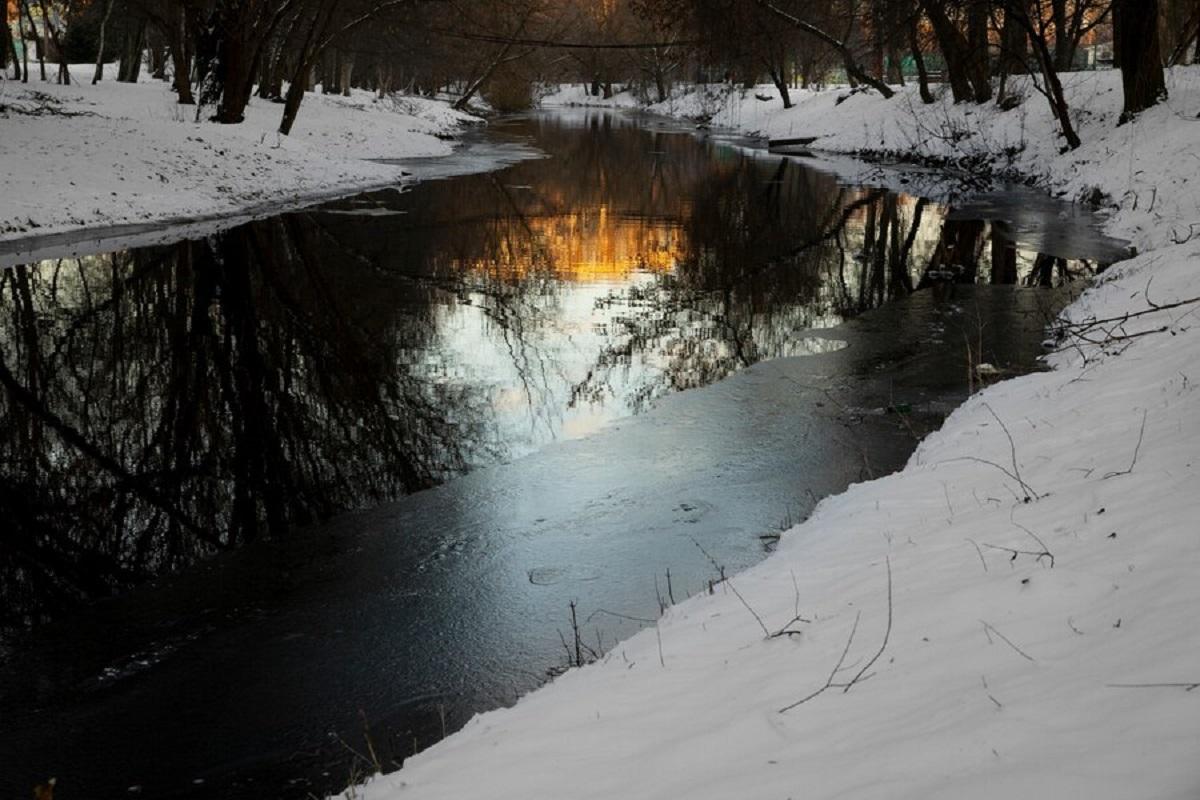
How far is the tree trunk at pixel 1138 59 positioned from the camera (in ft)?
74.9

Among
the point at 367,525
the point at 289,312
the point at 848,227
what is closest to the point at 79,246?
the point at 289,312

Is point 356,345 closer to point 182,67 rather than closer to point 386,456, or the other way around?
point 386,456

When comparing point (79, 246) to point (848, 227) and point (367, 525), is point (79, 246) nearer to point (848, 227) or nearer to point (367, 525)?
point (367, 525)

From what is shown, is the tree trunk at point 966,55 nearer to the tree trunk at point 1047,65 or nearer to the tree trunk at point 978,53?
the tree trunk at point 978,53

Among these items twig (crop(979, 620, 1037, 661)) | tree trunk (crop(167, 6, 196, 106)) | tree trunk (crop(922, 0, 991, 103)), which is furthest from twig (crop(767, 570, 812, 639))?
tree trunk (crop(167, 6, 196, 106))

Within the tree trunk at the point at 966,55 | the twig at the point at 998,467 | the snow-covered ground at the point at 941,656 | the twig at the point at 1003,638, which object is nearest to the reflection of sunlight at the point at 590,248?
the twig at the point at 998,467

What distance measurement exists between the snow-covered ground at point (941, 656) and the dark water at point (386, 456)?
703 mm

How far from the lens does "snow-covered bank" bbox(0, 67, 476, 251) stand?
18188mm

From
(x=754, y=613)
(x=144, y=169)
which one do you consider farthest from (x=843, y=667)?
(x=144, y=169)

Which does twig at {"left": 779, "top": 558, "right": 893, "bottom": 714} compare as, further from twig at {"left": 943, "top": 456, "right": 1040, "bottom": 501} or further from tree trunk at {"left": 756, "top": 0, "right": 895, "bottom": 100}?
tree trunk at {"left": 756, "top": 0, "right": 895, "bottom": 100}

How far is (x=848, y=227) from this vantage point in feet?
68.7

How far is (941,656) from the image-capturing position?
13.7 ft

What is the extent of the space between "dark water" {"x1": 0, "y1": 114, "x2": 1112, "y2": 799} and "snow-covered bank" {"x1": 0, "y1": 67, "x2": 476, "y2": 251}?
283 centimetres

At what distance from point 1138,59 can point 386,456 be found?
21613 mm
